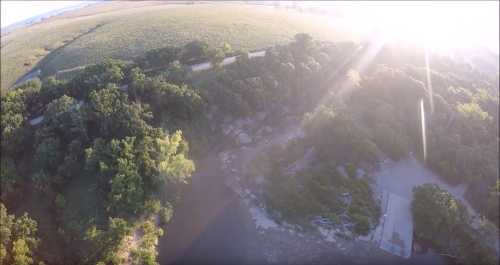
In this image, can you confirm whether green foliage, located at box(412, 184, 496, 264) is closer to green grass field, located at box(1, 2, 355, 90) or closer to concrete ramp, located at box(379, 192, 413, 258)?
concrete ramp, located at box(379, 192, 413, 258)

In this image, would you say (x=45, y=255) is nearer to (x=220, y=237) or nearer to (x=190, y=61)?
(x=220, y=237)

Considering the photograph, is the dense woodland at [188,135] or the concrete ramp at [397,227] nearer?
the dense woodland at [188,135]

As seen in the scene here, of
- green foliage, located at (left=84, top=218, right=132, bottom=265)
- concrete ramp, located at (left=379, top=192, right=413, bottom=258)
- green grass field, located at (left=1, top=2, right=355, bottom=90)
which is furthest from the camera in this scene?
green grass field, located at (left=1, top=2, right=355, bottom=90)

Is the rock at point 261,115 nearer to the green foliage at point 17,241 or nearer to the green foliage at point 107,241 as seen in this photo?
the green foliage at point 107,241

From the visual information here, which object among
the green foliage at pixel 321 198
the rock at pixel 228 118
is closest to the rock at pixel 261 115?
the rock at pixel 228 118

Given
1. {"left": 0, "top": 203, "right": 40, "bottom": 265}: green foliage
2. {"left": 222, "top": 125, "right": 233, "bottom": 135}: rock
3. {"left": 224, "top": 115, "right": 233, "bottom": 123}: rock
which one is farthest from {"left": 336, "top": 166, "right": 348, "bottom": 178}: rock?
{"left": 0, "top": 203, "right": 40, "bottom": 265}: green foliage

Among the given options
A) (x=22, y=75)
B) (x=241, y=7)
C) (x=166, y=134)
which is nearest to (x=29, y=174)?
(x=166, y=134)
